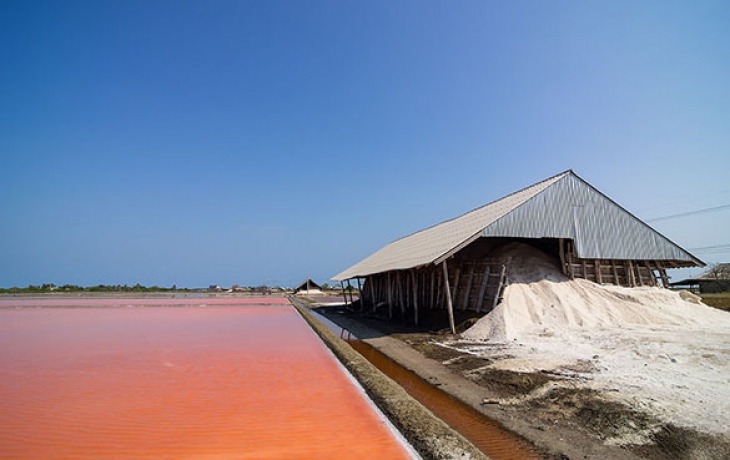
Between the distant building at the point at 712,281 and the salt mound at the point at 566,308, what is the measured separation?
842 inches

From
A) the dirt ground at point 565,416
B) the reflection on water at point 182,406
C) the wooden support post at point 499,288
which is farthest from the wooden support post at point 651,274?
the reflection on water at point 182,406

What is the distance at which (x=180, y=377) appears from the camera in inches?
274

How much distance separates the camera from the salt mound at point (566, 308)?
10.8m

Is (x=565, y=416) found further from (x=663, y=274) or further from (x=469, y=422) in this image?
(x=663, y=274)

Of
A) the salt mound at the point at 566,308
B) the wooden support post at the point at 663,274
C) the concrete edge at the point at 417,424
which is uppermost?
the wooden support post at the point at 663,274

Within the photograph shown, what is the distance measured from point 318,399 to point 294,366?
259 centimetres

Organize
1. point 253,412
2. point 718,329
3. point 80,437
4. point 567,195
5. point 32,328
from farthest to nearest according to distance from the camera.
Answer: point 32,328 < point 567,195 < point 718,329 < point 253,412 < point 80,437

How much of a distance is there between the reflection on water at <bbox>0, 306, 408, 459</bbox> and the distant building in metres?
33.0

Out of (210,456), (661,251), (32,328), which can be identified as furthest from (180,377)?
(661,251)

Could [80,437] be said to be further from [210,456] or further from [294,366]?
[294,366]

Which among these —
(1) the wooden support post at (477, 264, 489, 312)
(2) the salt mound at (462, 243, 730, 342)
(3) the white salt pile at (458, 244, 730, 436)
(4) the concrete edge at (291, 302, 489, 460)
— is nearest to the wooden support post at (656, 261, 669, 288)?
(3) the white salt pile at (458, 244, 730, 436)

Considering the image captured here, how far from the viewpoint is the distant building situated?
28247 millimetres

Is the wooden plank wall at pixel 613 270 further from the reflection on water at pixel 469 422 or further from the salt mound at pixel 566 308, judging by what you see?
the reflection on water at pixel 469 422

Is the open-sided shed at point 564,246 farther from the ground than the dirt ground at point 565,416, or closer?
farther from the ground
